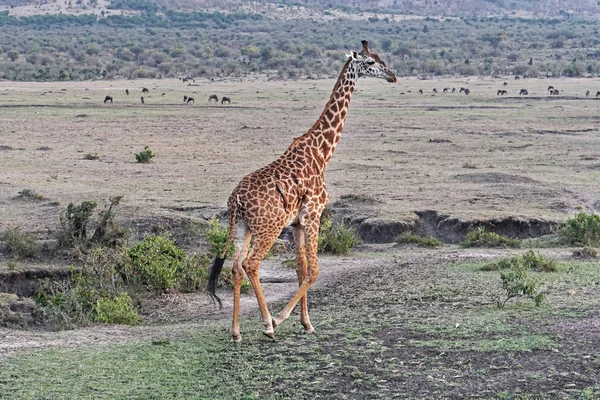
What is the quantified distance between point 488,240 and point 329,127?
6.44m

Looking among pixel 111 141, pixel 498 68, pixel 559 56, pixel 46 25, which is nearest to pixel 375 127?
pixel 111 141

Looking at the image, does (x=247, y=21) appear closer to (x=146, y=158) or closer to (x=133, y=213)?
(x=146, y=158)

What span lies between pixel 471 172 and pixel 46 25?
302 feet

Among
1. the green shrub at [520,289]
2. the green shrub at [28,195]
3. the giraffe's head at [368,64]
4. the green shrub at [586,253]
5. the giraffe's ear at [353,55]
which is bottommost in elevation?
the green shrub at [28,195]

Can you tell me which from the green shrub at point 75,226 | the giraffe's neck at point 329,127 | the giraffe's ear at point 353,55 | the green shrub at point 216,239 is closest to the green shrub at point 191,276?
the green shrub at point 216,239

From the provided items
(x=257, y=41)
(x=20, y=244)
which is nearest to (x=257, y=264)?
(x=20, y=244)

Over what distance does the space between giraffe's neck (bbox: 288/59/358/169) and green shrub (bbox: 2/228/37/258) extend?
594cm

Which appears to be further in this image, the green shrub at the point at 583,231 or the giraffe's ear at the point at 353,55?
the green shrub at the point at 583,231

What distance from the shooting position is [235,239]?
Result: 9195 mm

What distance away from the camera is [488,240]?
622 inches

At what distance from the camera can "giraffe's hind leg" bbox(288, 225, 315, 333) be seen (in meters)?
9.39

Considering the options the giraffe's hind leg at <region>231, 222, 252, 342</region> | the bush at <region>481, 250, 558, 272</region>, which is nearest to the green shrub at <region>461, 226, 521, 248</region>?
the bush at <region>481, 250, 558, 272</region>

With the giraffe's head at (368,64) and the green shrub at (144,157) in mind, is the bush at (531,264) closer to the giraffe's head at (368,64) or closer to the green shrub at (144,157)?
the giraffe's head at (368,64)

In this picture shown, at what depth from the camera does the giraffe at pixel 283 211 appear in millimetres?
9039
